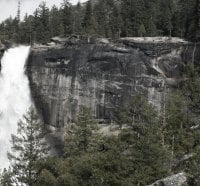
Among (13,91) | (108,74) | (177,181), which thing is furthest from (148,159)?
(13,91)

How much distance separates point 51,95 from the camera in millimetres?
67812

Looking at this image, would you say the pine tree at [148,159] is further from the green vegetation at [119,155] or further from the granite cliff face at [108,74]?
the granite cliff face at [108,74]

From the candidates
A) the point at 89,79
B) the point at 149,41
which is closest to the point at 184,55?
the point at 149,41

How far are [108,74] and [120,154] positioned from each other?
32416mm

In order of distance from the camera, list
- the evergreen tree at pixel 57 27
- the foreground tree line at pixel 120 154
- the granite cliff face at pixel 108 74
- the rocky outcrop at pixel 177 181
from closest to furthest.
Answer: the rocky outcrop at pixel 177 181, the foreground tree line at pixel 120 154, the granite cliff face at pixel 108 74, the evergreen tree at pixel 57 27

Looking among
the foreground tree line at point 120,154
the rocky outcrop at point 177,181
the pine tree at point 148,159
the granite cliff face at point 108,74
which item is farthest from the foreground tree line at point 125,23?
the rocky outcrop at point 177,181

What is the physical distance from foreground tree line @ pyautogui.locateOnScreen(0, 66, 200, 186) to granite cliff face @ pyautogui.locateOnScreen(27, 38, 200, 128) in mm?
11195

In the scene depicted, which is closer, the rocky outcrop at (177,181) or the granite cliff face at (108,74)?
the rocky outcrop at (177,181)

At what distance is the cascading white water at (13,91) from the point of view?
6962 centimetres

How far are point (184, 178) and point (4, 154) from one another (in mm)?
43661

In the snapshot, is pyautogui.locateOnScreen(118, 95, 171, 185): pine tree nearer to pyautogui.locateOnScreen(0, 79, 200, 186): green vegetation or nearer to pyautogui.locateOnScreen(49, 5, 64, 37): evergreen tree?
pyautogui.locateOnScreen(0, 79, 200, 186): green vegetation

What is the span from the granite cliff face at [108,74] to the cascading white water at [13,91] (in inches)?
161

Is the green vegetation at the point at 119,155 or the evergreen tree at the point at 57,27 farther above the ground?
the evergreen tree at the point at 57,27

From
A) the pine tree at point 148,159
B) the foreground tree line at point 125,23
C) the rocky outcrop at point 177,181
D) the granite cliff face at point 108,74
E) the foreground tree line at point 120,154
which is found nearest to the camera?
the rocky outcrop at point 177,181
